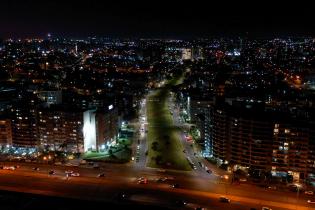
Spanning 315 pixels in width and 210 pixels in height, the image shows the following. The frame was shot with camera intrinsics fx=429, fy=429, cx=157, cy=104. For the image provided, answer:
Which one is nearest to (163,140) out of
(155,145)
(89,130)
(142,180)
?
(155,145)

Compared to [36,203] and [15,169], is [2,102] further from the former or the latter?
[36,203]

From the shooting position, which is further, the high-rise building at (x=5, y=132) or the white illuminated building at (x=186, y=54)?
the white illuminated building at (x=186, y=54)

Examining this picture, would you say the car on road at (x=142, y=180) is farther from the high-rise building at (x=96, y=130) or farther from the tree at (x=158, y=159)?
the high-rise building at (x=96, y=130)

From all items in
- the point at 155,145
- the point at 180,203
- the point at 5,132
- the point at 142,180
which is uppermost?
the point at 5,132

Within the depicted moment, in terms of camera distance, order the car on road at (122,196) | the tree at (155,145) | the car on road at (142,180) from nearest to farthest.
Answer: the car on road at (122,196) < the car on road at (142,180) < the tree at (155,145)

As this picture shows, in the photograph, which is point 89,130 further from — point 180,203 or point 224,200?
point 224,200

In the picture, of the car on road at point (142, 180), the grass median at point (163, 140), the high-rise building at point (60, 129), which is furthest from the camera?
the high-rise building at point (60, 129)

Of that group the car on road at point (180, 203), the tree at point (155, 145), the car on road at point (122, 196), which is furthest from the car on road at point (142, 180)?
the tree at point (155, 145)

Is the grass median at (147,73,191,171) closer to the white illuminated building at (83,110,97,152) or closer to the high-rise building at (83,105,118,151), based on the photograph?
the high-rise building at (83,105,118,151)
